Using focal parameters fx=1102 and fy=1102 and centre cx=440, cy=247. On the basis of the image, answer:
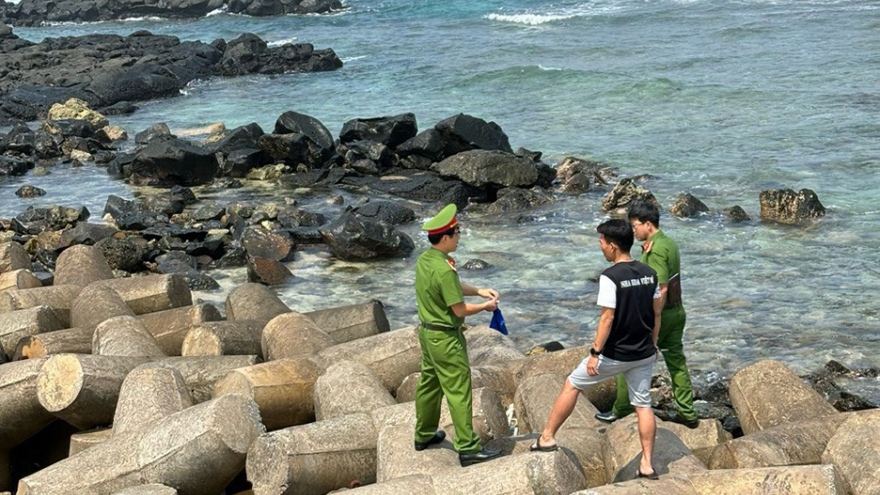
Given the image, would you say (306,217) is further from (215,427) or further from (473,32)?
(473,32)

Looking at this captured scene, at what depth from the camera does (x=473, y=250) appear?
19.2 metres

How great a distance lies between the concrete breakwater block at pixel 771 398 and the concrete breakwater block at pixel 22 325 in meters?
7.30

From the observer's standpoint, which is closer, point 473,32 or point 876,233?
point 876,233

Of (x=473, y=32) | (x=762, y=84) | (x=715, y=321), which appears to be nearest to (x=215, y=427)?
(x=715, y=321)

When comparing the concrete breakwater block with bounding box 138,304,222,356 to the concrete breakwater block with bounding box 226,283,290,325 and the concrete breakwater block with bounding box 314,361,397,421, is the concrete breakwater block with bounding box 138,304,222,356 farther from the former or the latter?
the concrete breakwater block with bounding box 314,361,397,421

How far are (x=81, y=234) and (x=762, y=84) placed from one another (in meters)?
21.6

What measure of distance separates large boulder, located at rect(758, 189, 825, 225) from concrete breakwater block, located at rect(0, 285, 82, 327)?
1224 centimetres

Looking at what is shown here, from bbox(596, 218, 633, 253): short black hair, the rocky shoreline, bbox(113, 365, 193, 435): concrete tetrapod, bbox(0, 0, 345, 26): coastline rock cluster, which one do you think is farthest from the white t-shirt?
bbox(0, 0, 345, 26): coastline rock cluster

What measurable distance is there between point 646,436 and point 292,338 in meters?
4.68

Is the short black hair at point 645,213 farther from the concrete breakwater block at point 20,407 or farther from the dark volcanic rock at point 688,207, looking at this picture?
the dark volcanic rock at point 688,207

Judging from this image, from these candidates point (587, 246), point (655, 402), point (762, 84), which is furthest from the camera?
point (762, 84)

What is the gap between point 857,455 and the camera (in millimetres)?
7723

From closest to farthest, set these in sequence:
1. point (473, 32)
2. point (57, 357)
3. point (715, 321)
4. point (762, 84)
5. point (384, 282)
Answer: point (57, 357)
point (715, 321)
point (384, 282)
point (762, 84)
point (473, 32)

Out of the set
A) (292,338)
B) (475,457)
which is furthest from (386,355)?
(475,457)
